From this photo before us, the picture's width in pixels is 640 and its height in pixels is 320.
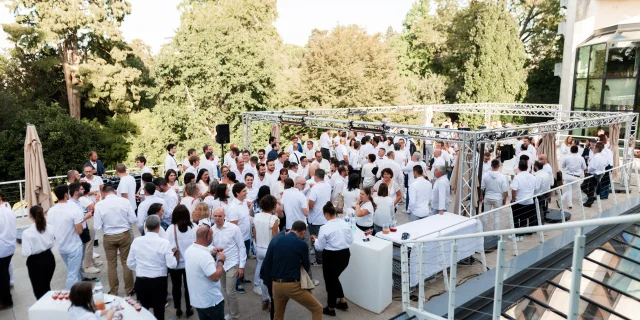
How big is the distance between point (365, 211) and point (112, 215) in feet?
11.7

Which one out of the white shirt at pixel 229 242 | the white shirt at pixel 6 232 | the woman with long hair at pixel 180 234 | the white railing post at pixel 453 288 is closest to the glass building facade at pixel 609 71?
the white railing post at pixel 453 288

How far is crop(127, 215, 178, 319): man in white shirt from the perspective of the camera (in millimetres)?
4660

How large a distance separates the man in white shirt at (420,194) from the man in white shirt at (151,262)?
4327mm

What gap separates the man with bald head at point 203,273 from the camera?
4.20 metres

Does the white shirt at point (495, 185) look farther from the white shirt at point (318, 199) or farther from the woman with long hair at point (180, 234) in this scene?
the woman with long hair at point (180, 234)

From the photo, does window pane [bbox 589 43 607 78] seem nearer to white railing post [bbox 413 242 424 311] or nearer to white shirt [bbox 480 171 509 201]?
white shirt [bbox 480 171 509 201]

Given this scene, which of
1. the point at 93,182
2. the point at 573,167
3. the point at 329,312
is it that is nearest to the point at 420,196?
the point at 329,312

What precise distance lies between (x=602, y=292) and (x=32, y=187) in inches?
349

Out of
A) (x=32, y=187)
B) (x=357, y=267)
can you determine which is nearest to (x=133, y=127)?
(x=32, y=187)

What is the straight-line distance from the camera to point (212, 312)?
4.41m

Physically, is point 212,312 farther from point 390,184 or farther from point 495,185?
point 495,185

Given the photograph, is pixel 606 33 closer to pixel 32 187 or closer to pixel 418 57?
pixel 418 57

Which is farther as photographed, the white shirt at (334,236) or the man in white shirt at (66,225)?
the man in white shirt at (66,225)

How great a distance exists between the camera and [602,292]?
Result: 428 centimetres
